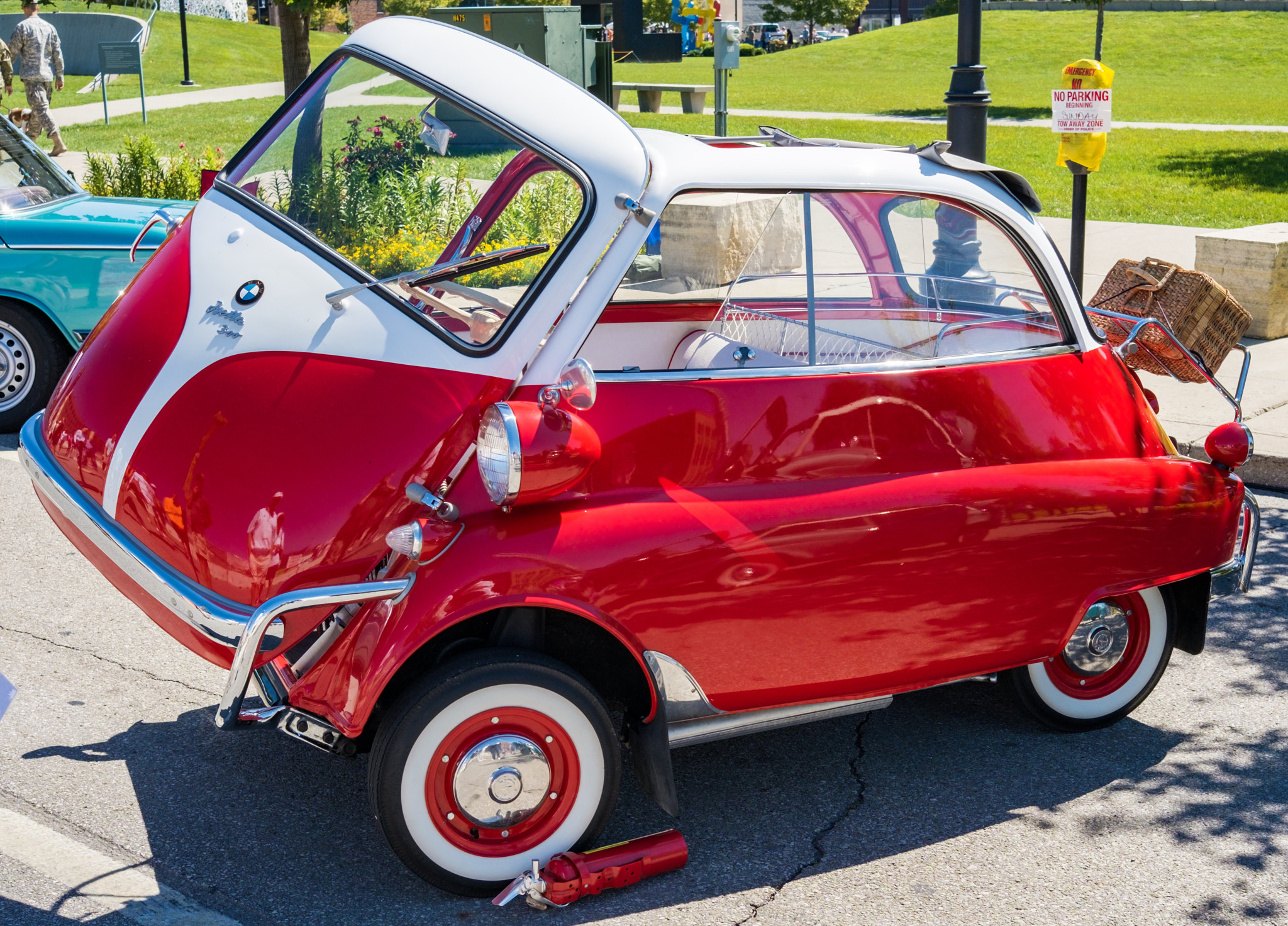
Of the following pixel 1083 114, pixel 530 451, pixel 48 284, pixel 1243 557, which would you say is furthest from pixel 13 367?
pixel 1083 114

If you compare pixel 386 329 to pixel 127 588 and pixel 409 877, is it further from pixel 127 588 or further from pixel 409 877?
pixel 409 877

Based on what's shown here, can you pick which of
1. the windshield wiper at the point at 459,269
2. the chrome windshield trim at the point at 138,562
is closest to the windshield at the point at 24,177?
the chrome windshield trim at the point at 138,562

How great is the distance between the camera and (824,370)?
3.55 meters

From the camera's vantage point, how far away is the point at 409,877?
3430mm

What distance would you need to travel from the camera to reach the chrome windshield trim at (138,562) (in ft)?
10.5

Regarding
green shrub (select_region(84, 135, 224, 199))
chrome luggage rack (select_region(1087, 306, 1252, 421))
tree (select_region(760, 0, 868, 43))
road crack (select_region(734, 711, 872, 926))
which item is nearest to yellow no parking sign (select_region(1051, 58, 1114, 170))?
chrome luggage rack (select_region(1087, 306, 1252, 421))

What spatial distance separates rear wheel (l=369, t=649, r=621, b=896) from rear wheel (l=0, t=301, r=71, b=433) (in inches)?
191

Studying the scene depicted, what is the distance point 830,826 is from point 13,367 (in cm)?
544

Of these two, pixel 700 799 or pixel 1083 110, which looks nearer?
pixel 700 799

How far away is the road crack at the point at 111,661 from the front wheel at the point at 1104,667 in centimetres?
272

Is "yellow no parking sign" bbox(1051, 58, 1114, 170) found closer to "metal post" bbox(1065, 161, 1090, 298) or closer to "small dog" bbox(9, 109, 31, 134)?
"metal post" bbox(1065, 161, 1090, 298)

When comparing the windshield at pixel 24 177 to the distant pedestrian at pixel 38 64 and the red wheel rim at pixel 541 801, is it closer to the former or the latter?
the red wheel rim at pixel 541 801

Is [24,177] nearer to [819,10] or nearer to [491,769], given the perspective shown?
[491,769]

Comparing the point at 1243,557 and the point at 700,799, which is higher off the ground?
the point at 1243,557
